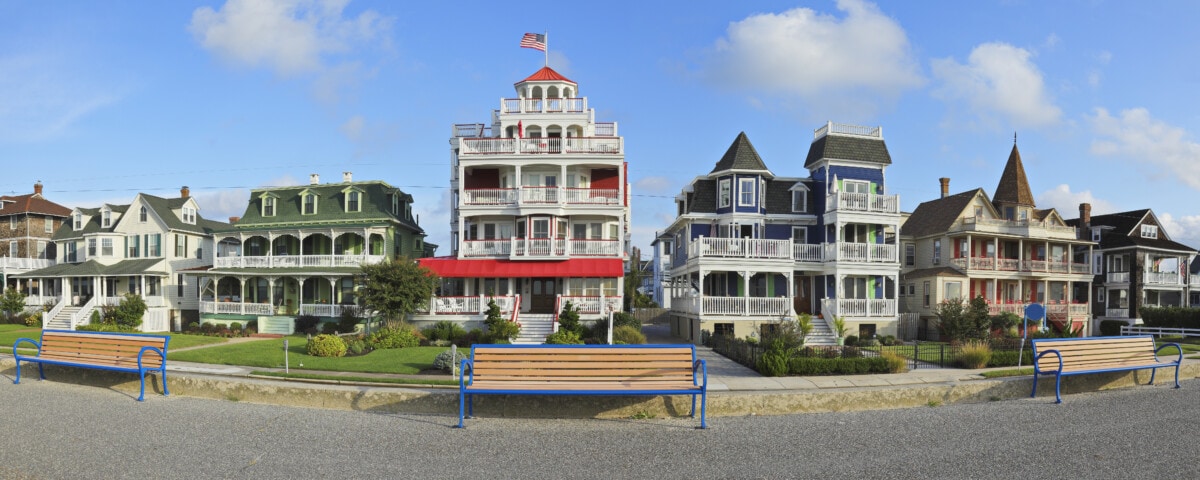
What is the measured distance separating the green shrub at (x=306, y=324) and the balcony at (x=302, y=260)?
11.4 ft

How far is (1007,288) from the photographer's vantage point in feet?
146

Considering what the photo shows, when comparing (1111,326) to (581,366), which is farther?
(1111,326)

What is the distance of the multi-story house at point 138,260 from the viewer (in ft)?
149

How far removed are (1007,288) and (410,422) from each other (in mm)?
43628

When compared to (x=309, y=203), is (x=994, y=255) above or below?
below

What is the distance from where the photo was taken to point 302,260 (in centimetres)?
3975

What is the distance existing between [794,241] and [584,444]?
28693 mm

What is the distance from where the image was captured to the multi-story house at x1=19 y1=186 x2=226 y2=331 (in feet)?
149

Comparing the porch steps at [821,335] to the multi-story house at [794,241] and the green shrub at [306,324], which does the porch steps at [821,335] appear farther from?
the green shrub at [306,324]

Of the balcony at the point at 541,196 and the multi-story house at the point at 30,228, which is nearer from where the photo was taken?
the balcony at the point at 541,196

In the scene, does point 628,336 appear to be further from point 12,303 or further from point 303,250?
point 12,303

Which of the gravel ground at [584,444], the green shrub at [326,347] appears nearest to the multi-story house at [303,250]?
the green shrub at [326,347]

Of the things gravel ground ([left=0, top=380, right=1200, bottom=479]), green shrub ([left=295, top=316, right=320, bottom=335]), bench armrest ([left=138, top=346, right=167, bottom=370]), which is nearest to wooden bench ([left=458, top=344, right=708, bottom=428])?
gravel ground ([left=0, top=380, right=1200, bottom=479])

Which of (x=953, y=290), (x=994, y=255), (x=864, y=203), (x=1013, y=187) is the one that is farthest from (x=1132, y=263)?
(x=864, y=203)
